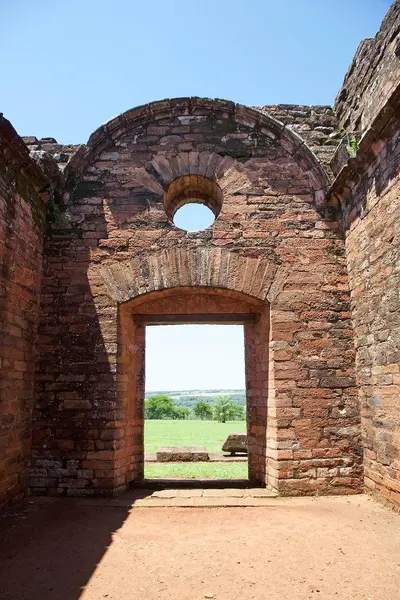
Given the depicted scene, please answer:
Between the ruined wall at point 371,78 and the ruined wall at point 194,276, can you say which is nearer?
the ruined wall at point 371,78

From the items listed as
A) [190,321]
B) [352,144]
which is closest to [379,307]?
[352,144]

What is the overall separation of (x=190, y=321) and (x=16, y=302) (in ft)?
8.14

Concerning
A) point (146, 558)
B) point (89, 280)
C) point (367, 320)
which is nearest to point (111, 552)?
point (146, 558)

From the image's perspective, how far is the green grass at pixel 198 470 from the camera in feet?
24.0

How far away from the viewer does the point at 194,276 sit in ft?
18.5

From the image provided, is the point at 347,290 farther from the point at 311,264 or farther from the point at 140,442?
the point at 140,442

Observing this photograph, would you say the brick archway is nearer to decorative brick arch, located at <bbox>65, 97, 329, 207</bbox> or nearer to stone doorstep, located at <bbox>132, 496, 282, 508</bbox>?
stone doorstep, located at <bbox>132, 496, 282, 508</bbox>

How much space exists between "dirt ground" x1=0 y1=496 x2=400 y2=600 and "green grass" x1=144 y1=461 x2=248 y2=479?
2.74 m

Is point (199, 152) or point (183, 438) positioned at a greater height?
point (199, 152)

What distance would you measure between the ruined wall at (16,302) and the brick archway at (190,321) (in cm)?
121

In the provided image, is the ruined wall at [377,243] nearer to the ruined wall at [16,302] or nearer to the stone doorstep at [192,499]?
the stone doorstep at [192,499]

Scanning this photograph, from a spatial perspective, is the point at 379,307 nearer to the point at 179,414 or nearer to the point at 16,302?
the point at 16,302

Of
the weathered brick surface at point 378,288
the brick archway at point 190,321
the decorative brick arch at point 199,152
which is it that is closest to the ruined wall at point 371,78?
the weathered brick surface at point 378,288

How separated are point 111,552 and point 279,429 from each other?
2530mm
